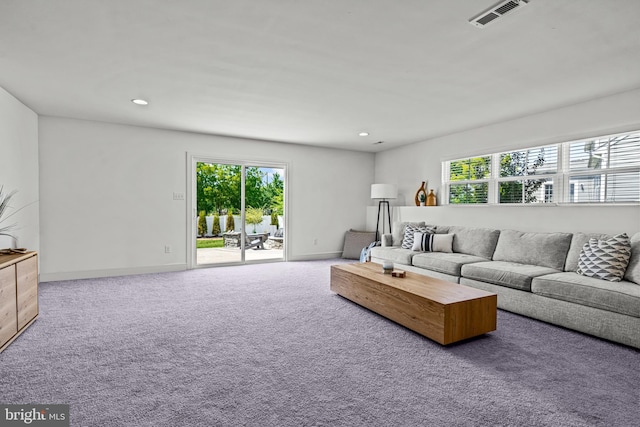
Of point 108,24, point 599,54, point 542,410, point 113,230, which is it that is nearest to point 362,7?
point 108,24

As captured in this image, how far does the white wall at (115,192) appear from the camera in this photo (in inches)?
183

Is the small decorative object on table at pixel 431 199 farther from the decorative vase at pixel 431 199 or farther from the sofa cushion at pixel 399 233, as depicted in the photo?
the sofa cushion at pixel 399 233

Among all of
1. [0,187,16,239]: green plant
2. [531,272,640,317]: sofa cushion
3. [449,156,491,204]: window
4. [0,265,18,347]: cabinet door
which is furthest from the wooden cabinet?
[449,156,491,204]: window

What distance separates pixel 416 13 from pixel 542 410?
2.47 metres

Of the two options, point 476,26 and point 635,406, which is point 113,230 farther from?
point 635,406

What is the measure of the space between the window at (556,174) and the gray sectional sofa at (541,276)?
2.15 feet

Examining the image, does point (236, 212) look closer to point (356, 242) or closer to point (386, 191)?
point (356, 242)

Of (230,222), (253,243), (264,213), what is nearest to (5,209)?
(230,222)

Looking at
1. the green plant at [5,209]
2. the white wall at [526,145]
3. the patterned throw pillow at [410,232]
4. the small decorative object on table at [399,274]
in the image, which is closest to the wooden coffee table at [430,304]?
the small decorative object on table at [399,274]

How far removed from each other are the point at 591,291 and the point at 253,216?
196 inches

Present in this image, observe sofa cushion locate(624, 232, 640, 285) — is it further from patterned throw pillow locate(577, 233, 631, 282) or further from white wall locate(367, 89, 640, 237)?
white wall locate(367, 89, 640, 237)

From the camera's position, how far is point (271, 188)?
252 inches

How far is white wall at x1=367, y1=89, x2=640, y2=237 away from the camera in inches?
141

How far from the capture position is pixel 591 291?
Result: 9.09ft
